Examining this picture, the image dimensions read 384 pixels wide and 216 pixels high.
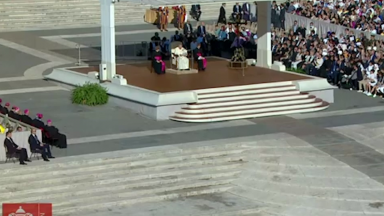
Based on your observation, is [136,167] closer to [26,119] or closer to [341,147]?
[26,119]

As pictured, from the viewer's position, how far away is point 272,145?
28.3 meters

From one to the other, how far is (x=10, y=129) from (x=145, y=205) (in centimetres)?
414

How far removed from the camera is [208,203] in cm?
2542

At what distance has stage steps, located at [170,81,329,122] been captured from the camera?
31081 mm

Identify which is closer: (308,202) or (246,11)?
(308,202)

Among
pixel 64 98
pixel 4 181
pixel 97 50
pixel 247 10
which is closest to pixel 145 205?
pixel 4 181

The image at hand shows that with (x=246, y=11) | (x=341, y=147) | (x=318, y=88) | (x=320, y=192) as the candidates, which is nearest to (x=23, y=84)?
(x=318, y=88)

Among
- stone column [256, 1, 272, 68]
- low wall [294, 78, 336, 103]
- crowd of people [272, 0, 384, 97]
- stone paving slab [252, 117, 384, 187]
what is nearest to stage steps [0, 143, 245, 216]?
stone paving slab [252, 117, 384, 187]

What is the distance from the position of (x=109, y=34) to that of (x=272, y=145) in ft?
27.5

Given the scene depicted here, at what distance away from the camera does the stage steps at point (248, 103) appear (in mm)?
31081

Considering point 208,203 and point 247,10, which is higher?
point 247,10

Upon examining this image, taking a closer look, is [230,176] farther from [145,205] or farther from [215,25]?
[215,25]

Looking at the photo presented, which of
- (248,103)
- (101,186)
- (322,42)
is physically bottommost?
(101,186)

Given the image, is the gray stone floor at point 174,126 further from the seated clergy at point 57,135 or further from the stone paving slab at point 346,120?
the seated clergy at point 57,135
